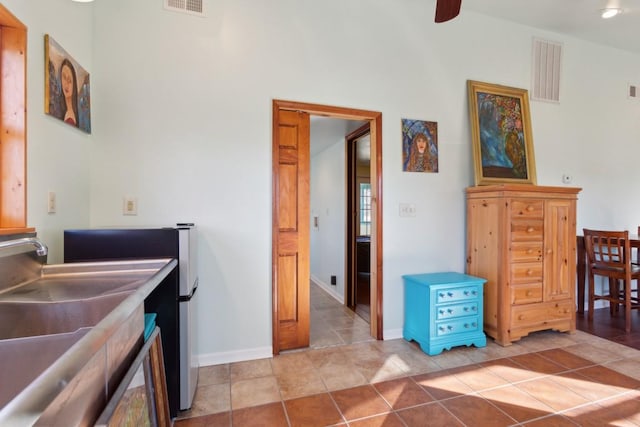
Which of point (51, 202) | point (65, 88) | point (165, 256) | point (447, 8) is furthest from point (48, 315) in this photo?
point (447, 8)

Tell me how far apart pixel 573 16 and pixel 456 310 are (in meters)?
3.21

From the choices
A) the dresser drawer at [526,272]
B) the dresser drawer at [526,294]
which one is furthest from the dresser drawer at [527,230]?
the dresser drawer at [526,294]

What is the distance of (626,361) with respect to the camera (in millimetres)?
2389

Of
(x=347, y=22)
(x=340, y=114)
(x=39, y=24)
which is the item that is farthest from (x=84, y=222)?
(x=347, y=22)

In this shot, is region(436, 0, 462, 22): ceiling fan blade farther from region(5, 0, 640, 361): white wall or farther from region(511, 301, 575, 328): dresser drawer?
region(511, 301, 575, 328): dresser drawer

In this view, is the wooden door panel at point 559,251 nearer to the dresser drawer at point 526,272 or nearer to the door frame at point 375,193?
the dresser drawer at point 526,272

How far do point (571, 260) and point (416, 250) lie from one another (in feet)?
4.88

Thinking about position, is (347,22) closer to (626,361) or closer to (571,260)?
(571,260)

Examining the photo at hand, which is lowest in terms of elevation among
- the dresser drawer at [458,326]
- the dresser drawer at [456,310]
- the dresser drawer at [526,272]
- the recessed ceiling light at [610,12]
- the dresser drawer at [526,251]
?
the dresser drawer at [458,326]

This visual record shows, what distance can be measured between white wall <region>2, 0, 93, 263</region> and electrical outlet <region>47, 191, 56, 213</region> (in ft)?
0.07

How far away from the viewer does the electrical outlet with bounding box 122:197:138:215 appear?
222 centimetres

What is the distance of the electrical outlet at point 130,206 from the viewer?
7.27 ft

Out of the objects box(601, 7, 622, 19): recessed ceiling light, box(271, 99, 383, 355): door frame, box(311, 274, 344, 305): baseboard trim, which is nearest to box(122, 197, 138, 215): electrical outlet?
box(271, 99, 383, 355): door frame

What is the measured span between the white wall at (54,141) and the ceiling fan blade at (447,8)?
2193 mm
